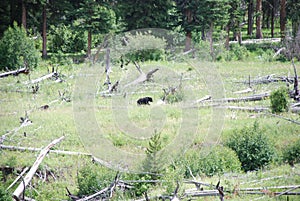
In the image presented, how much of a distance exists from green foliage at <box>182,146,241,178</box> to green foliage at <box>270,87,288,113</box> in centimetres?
405

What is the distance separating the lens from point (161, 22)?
31703 mm

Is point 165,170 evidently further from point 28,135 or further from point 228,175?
point 28,135

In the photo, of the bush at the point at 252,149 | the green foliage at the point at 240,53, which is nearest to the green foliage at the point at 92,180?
the bush at the point at 252,149

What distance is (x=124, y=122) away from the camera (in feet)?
48.9

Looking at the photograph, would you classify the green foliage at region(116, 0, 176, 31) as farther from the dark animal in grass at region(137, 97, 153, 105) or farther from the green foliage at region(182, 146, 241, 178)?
the green foliage at region(182, 146, 241, 178)

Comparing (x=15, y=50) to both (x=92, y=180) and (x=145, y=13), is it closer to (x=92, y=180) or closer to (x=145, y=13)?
(x=145, y=13)

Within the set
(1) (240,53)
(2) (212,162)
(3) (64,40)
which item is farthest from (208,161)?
(3) (64,40)

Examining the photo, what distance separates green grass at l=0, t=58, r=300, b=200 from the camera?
11.0 metres

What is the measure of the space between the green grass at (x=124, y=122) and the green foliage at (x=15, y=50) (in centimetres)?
351

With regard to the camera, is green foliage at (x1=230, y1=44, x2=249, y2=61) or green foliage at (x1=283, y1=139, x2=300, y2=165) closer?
green foliage at (x1=283, y1=139, x2=300, y2=165)

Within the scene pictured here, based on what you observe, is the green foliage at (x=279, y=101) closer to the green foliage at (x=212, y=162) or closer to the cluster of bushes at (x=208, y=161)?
the cluster of bushes at (x=208, y=161)

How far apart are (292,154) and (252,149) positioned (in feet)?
3.18

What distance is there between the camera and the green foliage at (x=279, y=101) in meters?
15.2

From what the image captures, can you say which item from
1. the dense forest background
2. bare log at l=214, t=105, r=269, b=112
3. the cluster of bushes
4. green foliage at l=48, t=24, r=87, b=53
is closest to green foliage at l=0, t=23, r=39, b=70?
the dense forest background
